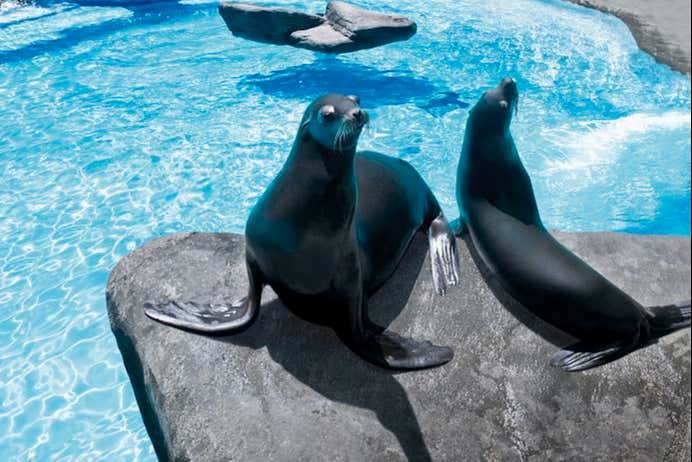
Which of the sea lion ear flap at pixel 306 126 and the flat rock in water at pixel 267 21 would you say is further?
the flat rock in water at pixel 267 21

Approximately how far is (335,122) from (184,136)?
15.1ft

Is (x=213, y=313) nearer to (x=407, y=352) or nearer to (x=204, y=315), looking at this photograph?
(x=204, y=315)

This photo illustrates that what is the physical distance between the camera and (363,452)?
8.34 ft

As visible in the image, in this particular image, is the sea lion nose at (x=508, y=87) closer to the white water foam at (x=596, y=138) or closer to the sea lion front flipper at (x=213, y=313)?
the sea lion front flipper at (x=213, y=313)

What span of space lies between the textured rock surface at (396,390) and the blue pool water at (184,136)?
0.75 meters

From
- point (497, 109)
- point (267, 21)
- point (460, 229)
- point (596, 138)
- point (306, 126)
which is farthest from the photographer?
point (267, 21)

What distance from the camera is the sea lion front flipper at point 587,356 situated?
2971 millimetres

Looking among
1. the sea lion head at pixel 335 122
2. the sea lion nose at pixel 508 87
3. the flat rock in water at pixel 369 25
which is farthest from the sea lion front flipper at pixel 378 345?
the flat rock in water at pixel 369 25

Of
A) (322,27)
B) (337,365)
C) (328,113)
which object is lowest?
(322,27)

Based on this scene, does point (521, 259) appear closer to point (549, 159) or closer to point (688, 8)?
point (688, 8)

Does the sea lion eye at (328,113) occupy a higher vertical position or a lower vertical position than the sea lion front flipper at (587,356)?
higher

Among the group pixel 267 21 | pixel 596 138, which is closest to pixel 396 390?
pixel 596 138

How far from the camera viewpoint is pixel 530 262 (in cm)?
327

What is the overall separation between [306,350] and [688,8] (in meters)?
2.32
